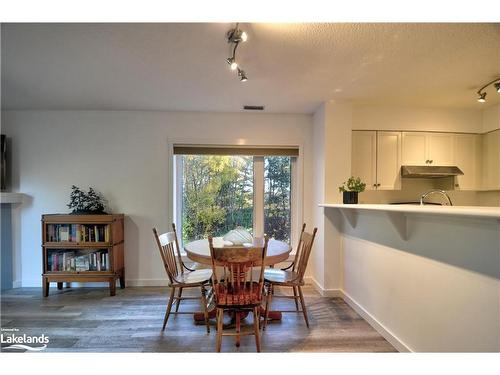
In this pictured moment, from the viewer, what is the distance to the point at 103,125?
3.24 metres

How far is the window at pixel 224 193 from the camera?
346cm

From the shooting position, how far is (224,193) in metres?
3.48

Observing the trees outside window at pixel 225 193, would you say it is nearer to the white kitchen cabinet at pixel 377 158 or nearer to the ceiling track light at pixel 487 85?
the white kitchen cabinet at pixel 377 158

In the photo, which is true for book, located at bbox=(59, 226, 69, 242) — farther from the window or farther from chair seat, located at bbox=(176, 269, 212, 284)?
chair seat, located at bbox=(176, 269, 212, 284)

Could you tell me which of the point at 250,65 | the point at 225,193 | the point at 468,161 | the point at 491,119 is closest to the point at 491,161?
the point at 468,161

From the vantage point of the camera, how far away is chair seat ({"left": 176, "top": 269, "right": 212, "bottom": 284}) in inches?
87.9

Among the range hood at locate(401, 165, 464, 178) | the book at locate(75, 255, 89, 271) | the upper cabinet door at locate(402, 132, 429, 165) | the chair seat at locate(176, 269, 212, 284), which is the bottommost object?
the book at locate(75, 255, 89, 271)

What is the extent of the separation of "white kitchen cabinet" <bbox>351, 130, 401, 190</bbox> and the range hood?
99mm

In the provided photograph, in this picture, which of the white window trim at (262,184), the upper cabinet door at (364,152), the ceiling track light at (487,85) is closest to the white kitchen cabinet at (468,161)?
the ceiling track light at (487,85)

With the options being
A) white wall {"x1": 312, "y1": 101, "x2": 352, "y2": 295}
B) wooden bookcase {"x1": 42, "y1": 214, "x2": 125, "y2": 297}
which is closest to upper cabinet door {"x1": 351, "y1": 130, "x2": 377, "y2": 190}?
white wall {"x1": 312, "y1": 101, "x2": 352, "y2": 295}
